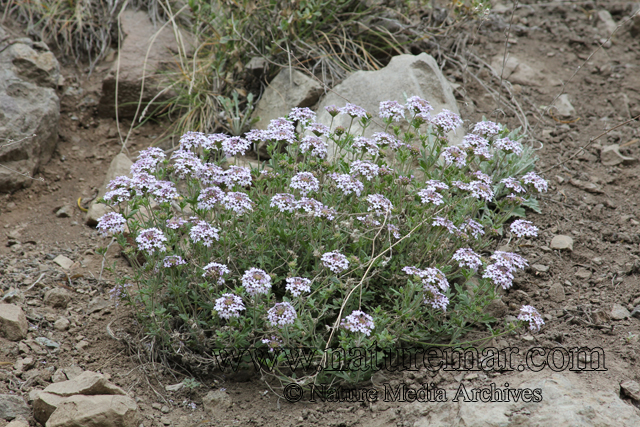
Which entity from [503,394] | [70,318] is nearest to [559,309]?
[503,394]

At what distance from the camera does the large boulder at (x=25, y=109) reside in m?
5.27

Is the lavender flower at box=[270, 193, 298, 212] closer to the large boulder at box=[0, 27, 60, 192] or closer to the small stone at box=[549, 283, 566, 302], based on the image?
the small stone at box=[549, 283, 566, 302]

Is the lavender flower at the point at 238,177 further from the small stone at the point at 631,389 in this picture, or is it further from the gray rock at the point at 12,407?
the small stone at the point at 631,389

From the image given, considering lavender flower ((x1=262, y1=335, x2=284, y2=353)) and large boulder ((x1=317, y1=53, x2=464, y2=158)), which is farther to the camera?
large boulder ((x1=317, y1=53, x2=464, y2=158))

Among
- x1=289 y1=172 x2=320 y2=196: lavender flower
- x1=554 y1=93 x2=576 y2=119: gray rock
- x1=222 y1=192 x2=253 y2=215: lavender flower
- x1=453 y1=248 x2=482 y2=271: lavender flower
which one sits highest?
x1=289 y1=172 x2=320 y2=196: lavender flower

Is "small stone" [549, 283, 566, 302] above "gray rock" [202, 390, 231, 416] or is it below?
above

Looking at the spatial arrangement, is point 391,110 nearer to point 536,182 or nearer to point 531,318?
point 536,182

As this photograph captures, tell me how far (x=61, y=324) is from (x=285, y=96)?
11.0ft

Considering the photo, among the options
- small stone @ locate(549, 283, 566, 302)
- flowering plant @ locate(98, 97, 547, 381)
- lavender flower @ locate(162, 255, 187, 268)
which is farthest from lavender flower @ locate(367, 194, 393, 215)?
small stone @ locate(549, 283, 566, 302)

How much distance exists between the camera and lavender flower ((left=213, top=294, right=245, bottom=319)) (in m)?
3.27

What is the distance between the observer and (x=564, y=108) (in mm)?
6426

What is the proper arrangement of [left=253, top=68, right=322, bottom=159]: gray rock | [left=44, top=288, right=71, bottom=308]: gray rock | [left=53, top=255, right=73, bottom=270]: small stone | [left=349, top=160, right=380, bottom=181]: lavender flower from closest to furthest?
1. [left=349, top=160, right=380, bottom=181]: lavender flower
2. [left=44, top=288, right=71, bottom=308]: gray rock
3. [left=53, top=255, right=73, bottom=270]: small stone
4. [left=253, top=68, right=322, bottom=159]: gray rock

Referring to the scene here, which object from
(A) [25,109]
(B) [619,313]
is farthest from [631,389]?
(A) [25,109]

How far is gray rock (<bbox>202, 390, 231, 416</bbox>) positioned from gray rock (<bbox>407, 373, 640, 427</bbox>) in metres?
1.24
